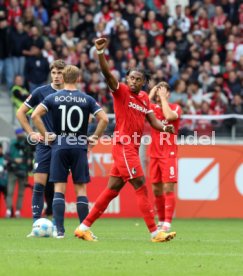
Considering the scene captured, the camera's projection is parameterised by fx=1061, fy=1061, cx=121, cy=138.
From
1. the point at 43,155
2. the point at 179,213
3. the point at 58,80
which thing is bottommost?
the point at 179,213

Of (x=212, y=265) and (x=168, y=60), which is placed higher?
(x=168, y=60)

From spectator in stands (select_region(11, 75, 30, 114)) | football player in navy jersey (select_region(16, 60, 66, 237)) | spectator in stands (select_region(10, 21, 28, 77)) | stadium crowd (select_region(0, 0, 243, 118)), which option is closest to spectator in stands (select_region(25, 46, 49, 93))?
stadium crowd (select_region(0, 0, 243, 118))

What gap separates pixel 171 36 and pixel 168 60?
1173 mm

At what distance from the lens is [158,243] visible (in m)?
13.6

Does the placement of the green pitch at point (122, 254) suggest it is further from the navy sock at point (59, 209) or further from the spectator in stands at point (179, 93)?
the spectator in stands at point (179, 93)

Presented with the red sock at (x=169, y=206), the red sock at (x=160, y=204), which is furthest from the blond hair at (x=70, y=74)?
the red sock at (x=160, y=204)

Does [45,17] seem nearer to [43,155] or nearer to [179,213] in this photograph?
[179,213]

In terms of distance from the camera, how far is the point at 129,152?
45.5 ft

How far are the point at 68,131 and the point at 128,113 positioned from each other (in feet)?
2.70

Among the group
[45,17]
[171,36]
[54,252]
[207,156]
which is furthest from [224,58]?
[54,252]

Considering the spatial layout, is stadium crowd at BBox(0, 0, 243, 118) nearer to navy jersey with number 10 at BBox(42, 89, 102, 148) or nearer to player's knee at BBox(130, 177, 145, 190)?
navy jersey with number 10 at BBox(42, 89, 102, 148)

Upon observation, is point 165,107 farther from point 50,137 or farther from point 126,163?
point 50,137

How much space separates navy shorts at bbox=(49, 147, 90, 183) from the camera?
1401 centimetres

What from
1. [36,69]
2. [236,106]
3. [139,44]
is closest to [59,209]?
[36,69]
